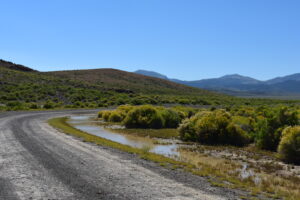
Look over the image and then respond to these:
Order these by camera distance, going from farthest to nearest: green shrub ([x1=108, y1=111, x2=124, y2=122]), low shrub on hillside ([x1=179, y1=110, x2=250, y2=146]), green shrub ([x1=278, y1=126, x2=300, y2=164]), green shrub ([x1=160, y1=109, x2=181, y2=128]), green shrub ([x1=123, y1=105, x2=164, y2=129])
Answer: green shrub ([x1=108, y1=111, x2=124, y2=122]) → green shrub ([x1=160, y1=109, x2=181, y2=128]) → green shrub ([x1=123, y1=105, x2=164, y2=129]) → low shrub on hillside ([x1=179, y1=110, x2=250, y2=146]) → green shrub ([x1=278, y1=126, x2=300, y2=164])

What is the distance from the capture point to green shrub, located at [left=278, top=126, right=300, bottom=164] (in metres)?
15.2

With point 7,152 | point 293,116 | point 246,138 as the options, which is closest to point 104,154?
point 7,152

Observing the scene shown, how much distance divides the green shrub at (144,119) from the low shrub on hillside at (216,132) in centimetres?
761

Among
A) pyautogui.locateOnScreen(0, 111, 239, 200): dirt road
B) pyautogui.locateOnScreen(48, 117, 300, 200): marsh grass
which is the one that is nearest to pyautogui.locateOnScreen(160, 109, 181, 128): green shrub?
pyautogui.locateOnScreen(48, 117, 300, 200): marsh grass

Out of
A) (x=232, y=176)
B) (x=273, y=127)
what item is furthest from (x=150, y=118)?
(x=232, y=176)

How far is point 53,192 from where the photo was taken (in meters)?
9.05

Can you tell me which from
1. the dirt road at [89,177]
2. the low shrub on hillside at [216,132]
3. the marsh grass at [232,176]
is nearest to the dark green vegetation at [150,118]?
the low shrub on hillside at [216,132]

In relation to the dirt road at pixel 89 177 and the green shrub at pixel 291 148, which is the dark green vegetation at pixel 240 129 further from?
the dirt road at pixel 89 177

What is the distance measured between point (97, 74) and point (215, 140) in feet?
398

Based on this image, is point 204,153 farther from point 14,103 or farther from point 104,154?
point 14,103

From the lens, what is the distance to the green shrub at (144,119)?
29.9 metres

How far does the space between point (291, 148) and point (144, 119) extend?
1636 cm

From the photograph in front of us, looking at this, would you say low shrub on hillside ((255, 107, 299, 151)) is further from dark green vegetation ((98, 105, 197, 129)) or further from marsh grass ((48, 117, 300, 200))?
dark green vegetation ((98, 105, 197, 129))

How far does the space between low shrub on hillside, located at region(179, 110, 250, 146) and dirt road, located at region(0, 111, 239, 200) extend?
7462 mm
